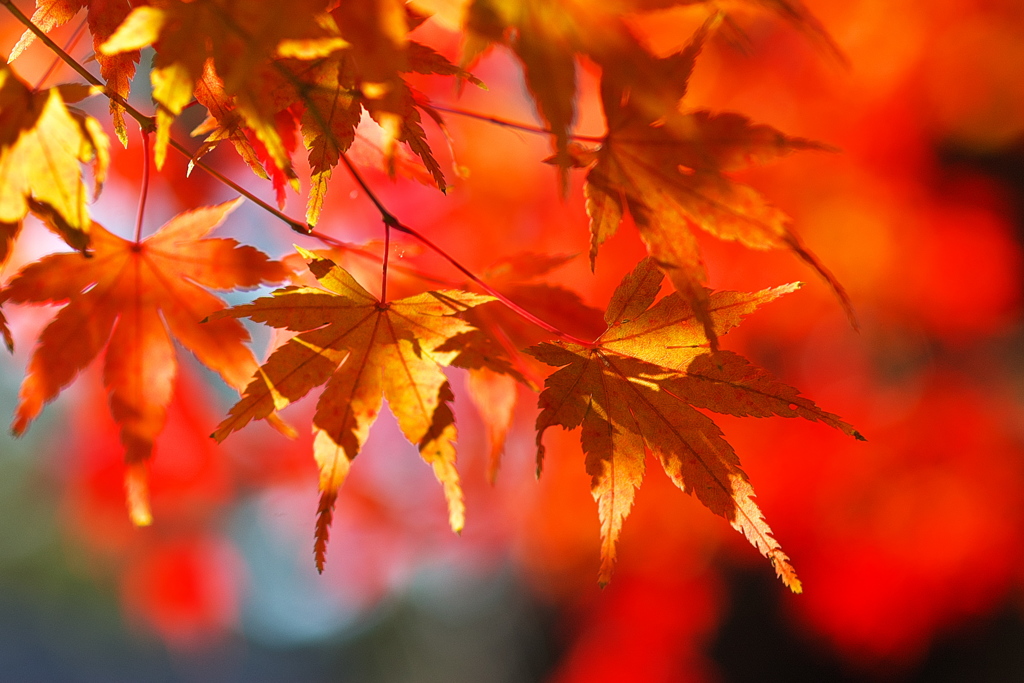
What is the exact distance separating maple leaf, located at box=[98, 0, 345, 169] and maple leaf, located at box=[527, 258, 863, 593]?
34 cm

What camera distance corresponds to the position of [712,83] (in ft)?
10.4

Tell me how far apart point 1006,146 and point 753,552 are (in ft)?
9.12

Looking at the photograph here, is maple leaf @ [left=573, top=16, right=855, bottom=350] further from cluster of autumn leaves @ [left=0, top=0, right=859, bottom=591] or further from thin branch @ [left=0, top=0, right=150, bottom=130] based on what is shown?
thin branch @ [left=0, top=0, right=150, bottom=130]

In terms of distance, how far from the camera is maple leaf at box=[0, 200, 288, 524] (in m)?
0.72

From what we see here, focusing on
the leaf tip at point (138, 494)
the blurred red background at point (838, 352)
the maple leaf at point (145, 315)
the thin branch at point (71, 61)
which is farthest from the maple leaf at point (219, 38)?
the blurred red background at point (838, 352)

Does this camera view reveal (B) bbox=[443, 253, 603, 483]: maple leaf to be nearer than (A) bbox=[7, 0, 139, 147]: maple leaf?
No

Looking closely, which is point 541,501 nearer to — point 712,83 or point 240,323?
point 712,83

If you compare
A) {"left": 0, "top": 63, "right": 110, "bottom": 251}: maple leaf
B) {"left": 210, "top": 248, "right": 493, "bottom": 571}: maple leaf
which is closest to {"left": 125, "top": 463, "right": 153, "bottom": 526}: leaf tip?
{"left": 210, "top": 248, "right": 493, "bottom": 571}: maple leaf

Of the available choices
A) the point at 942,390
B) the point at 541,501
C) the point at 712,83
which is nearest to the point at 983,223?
the point at 942,390

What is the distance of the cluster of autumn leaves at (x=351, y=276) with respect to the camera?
0.44 meters

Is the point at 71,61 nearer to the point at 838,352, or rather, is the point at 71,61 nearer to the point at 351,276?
the point at 351,276

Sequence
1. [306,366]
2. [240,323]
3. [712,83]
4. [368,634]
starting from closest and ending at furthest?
1. [306,366]
2. [240,323]
3. [712,83]
4. [368,634]

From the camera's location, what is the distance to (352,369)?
2.10 feet

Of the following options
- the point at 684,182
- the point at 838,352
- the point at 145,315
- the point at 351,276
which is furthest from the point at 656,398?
the point at 838,352
